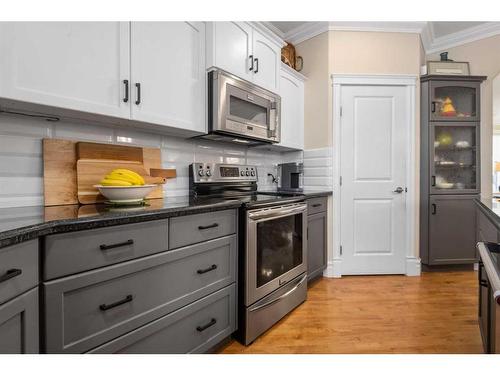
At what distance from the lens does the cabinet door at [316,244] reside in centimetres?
246

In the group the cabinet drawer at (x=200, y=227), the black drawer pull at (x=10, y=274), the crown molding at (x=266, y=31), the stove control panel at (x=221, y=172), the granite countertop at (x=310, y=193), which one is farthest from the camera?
the granite countertop at (x=310, y=193)

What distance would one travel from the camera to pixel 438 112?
297cm

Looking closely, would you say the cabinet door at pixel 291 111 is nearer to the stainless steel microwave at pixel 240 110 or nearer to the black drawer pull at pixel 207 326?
the stainless steel microwave at pixel 240 110

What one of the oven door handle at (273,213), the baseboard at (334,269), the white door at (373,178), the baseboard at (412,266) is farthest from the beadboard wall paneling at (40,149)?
the baseboard at (412,266)

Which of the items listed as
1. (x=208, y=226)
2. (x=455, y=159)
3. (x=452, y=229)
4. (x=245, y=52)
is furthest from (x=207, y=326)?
(x=455, y=159)

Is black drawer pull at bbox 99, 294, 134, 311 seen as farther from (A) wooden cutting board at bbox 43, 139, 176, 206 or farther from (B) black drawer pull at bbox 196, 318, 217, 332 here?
(A) wooden cutting board at bbox 43, 139, 176, 206

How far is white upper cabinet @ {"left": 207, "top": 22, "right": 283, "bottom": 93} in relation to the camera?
1.83m

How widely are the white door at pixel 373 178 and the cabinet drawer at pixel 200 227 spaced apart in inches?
68.1

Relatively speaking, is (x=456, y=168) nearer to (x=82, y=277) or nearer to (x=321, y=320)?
(x=321, y=320)

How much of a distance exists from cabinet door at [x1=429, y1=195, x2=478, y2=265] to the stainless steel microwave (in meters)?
2.05

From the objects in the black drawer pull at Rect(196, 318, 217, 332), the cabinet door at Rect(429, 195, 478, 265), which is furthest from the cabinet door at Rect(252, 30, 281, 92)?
the cabinet door at Rect(429, 195, 478, 265)

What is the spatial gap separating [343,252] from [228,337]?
1.69 m

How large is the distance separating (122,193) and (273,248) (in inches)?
39.8

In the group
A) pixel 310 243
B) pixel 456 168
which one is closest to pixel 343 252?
pixel 310 243
